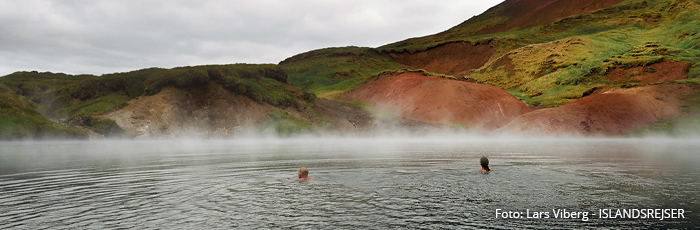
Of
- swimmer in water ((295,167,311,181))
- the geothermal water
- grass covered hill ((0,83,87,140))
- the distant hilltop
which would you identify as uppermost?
the distant hilltop

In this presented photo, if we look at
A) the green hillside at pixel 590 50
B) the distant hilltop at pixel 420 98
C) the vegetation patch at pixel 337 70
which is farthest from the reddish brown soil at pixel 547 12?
the vegetation patch at pixel 337 70

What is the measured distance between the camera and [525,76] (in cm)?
11962

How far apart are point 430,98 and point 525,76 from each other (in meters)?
45.1

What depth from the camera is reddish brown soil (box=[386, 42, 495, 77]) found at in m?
154

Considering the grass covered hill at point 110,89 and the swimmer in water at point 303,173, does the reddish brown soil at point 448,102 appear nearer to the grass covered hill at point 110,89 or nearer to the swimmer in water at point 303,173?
the grass covered hill at point 110,89

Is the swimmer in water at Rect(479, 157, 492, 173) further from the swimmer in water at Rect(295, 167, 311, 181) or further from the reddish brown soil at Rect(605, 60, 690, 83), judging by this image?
the reddish brown soil at Rect(605, 60, 690, 83)

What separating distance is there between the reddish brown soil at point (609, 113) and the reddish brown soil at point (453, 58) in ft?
246

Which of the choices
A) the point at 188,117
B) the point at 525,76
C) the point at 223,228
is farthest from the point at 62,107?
the point at 525,76

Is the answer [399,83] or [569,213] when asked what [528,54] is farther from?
[569,213]

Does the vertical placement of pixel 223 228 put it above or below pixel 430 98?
below

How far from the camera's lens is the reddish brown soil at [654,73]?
89188 mm

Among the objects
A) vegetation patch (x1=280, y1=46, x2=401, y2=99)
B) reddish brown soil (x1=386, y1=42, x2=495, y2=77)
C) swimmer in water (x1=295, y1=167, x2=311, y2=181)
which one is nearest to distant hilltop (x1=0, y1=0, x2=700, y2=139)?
vegetation patch (x1=280, y1=46, x2=401, y2=99)

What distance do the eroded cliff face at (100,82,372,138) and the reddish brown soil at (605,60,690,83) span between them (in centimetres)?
6607

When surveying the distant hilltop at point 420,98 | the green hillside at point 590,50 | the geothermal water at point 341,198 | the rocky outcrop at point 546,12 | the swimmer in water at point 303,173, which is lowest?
the geothermal water at point 341,198
